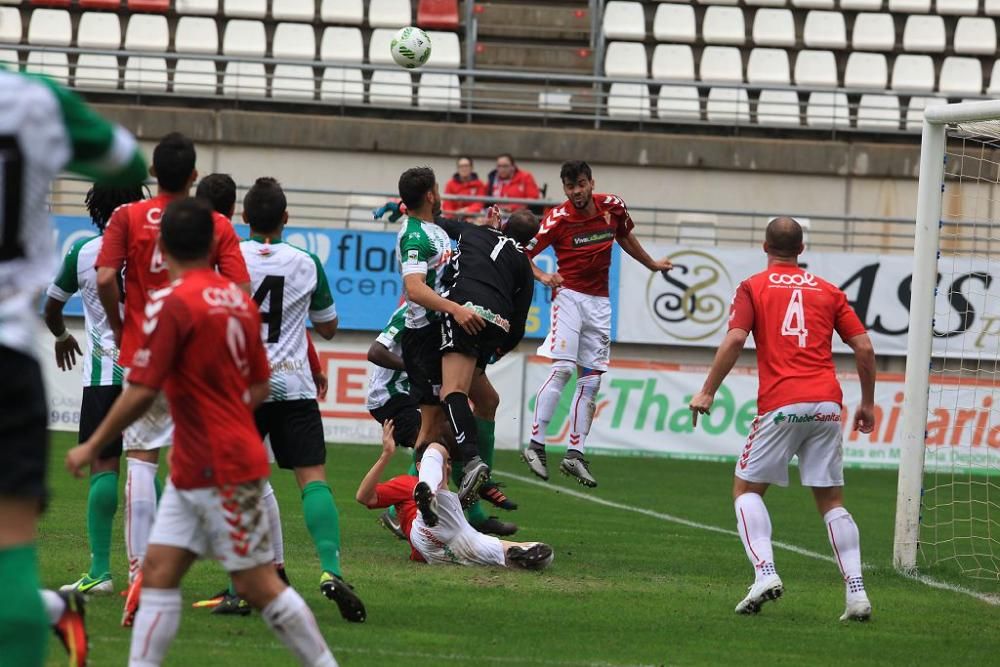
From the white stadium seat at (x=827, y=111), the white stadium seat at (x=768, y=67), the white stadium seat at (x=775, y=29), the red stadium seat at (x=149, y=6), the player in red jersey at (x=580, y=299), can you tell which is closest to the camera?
the player in red jersey at (x=580, y=299)

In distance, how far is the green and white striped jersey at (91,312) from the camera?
7258 mm

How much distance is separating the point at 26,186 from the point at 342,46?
66.8 feet

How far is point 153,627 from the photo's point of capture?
4859 millimetres

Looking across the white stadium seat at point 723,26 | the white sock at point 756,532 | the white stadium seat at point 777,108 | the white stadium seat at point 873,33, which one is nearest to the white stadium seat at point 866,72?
the white stadium seat at point 873,33

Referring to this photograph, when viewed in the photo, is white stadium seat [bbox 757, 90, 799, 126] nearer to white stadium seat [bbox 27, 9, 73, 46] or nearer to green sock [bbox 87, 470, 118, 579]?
white stadium seat [bbox 27, 9, 73, 46]

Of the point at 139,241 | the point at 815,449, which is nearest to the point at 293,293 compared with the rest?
the point at 139,241

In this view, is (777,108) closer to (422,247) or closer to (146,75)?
(146,75)

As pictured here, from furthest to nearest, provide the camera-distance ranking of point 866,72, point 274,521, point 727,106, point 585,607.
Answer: point 866,72 < point 727,106 < point 585,607 < point 274,521

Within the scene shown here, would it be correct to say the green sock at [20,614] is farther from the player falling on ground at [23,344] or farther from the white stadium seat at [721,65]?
the white stadium seat at [721,65]

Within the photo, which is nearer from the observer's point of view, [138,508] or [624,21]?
[138,508]

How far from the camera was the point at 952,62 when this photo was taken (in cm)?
2491

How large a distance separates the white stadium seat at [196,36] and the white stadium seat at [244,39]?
0.19 meters

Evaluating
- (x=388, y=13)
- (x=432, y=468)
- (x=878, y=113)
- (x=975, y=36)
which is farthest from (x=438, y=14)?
(x=432, y=468)

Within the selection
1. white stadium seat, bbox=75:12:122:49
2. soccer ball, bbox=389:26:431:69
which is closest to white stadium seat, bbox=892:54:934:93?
white stadium seat, bbox=75:12:122:49
